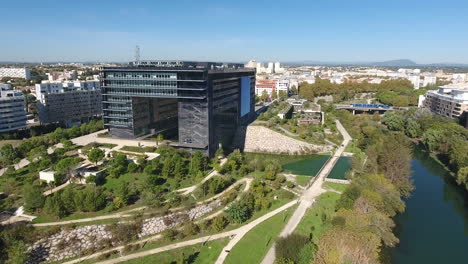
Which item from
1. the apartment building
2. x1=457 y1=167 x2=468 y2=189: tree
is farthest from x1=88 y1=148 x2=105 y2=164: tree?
the apartment building

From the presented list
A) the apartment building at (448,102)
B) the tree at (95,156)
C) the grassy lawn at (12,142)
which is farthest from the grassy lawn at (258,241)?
the apartment building at (448,102)

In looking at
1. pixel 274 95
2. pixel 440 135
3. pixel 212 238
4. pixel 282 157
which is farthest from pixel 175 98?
pixel 274 95

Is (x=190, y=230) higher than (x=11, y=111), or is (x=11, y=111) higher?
(x=11, y=111)

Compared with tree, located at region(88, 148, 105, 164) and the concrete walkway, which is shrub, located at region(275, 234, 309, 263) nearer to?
tree, located at region(88, 148, 105, 164)

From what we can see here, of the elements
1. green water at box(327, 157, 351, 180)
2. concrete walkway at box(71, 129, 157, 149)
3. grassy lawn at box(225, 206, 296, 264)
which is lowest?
grassy lawn at box(225, 206, 296, 264)

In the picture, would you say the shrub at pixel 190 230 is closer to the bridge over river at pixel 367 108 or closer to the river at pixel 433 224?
the river at pixel 433 224

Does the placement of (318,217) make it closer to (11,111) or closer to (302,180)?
(302,180)

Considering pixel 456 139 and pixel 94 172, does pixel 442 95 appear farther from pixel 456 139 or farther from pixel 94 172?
pixel 94 172
